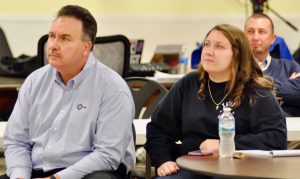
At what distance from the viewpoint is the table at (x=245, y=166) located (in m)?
2.40

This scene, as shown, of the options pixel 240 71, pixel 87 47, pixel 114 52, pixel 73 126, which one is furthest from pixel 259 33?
pixel 73 126

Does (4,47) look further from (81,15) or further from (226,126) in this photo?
(226,126)

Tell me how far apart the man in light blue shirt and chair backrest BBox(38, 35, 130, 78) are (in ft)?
4.88

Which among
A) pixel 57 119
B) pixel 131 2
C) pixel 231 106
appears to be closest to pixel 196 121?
pixel 231 106

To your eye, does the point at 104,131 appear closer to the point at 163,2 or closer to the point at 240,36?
the point at 240,36

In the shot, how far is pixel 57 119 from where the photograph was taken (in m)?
3.10

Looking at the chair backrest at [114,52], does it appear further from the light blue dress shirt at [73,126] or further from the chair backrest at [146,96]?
the light blue dress shirt at [73,126]

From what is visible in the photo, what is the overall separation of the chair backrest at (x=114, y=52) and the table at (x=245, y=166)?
6.71ft

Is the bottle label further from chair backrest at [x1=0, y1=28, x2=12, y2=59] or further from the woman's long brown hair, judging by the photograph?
chair backrest at [x1=0, y1=28, x2=12, y2=59]

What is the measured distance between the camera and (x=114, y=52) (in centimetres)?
480

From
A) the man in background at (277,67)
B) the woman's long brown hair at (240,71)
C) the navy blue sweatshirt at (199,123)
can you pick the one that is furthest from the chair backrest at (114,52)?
the woman's long brown hair at (240,71)

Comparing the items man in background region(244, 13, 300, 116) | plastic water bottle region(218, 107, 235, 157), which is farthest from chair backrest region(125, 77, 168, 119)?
plastic water bottle region(218, 107, 235, 157)

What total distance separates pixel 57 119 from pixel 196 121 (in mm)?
688

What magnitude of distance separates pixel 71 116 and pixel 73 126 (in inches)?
2.0
